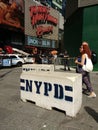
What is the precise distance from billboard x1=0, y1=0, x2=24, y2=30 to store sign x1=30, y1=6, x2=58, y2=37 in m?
5.37

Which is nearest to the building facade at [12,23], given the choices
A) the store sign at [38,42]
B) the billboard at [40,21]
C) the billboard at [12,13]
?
the billboard at [12,13]

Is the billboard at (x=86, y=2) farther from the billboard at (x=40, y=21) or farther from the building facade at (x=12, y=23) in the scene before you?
the billboard at (x=40, y=21)

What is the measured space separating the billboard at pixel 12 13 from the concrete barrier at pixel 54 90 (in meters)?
28.3

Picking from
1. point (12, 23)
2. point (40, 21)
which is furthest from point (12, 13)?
point (40, 21)

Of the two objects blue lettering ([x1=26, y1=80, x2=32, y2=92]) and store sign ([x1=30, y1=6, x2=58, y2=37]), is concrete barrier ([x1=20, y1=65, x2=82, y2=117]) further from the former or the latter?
store sign ([x1=30, y1=6, x2=58, y2=37])

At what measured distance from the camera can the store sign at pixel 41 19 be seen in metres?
45.7

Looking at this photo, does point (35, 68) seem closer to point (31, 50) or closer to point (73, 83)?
point (73, 83)

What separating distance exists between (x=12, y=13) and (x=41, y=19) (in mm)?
12280

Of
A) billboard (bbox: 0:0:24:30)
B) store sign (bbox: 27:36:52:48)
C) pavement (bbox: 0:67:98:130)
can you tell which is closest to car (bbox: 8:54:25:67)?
billboard (bbox: 0:0:24:30)

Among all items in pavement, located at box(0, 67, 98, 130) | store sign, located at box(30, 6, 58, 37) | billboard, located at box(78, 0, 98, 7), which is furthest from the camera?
store sign, located at box(30, 6, 58, 37)

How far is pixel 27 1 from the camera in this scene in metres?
43.5

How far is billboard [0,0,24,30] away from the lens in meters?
34.2

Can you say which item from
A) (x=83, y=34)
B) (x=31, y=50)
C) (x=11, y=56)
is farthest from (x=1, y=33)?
(x=83, y=34)

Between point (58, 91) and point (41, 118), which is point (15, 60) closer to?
point (58, 91)
